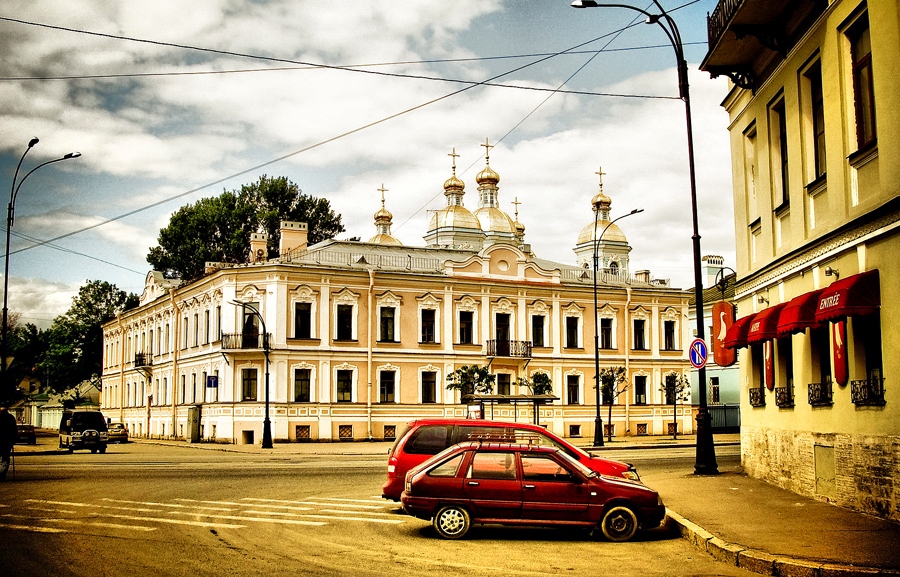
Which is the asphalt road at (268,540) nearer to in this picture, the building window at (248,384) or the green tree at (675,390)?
the building window at (248,384)

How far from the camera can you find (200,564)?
1038 centimetres

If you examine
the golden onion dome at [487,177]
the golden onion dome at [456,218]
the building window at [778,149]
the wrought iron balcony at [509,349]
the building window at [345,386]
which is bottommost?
the building window at [345,386]

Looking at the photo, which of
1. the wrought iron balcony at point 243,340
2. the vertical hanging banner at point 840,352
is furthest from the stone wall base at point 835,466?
the wrought iron balcony at point 243,340

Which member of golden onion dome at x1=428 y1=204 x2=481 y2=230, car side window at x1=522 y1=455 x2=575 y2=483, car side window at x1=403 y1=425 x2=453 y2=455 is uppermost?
golden onion dome at x1=428 y1=204 x2=481 y2=230

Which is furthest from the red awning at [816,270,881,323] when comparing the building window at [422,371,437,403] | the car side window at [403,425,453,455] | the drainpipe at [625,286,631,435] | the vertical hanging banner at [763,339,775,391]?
the drainpipe at [625,286,631,435]

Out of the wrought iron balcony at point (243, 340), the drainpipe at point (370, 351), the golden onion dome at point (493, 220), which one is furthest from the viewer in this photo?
the golden onion dome at point (493, 220)

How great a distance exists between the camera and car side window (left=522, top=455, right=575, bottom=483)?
12836 millimetres

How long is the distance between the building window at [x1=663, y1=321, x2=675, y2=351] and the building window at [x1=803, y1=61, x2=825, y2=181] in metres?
42.4

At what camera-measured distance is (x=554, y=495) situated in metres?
12.8

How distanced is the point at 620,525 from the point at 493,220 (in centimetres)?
6066

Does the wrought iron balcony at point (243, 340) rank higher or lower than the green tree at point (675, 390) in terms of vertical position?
higher

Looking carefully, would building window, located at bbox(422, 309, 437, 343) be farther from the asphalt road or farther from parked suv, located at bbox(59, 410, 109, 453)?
the asphalt road

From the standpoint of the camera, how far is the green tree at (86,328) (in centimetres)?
8412

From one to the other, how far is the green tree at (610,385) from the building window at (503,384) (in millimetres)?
5259
